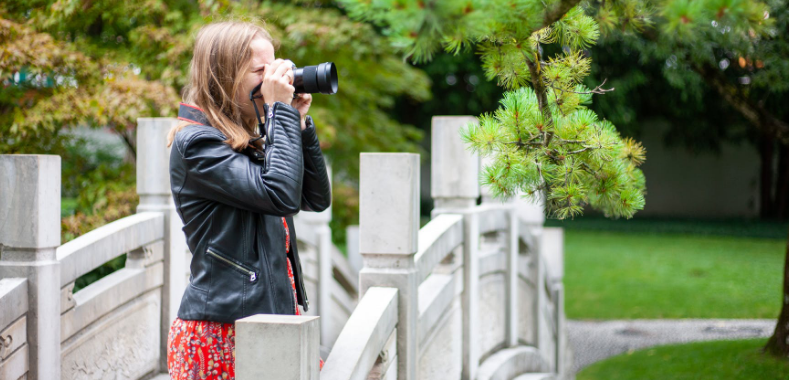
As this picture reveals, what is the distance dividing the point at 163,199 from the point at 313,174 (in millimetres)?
1682

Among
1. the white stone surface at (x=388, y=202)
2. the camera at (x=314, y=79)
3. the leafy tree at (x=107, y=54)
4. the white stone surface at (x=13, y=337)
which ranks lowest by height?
the white stone surface at (x=13, y=337)

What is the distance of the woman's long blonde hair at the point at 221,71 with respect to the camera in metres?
2.02

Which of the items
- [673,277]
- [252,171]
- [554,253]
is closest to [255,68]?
[252,171]

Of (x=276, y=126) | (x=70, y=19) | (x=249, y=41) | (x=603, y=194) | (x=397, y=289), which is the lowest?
(x=397, y=289)

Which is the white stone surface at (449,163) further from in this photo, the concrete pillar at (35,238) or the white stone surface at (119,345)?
the concrete pillar at (35,238)

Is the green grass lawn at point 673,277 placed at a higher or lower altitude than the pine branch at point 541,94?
lower

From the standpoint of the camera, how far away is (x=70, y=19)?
193 inches

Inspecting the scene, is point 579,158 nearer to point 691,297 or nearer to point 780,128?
point 780,128

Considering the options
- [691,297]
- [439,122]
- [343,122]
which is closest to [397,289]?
[439,122]

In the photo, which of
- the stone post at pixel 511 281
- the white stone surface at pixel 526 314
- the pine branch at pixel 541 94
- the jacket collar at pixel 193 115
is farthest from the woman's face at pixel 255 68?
the white stone surface at pixel 526 314

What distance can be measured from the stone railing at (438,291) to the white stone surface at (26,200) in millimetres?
1101

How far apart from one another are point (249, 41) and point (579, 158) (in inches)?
39.8

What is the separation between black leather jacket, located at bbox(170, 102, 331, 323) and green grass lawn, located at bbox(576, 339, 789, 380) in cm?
427

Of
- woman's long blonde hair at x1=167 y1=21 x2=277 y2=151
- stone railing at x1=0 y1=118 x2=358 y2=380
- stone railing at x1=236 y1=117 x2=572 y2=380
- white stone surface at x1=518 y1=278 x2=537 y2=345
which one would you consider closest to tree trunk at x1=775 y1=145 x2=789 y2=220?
stone railing at x1=236 y1=117 x2=572 y2=380
